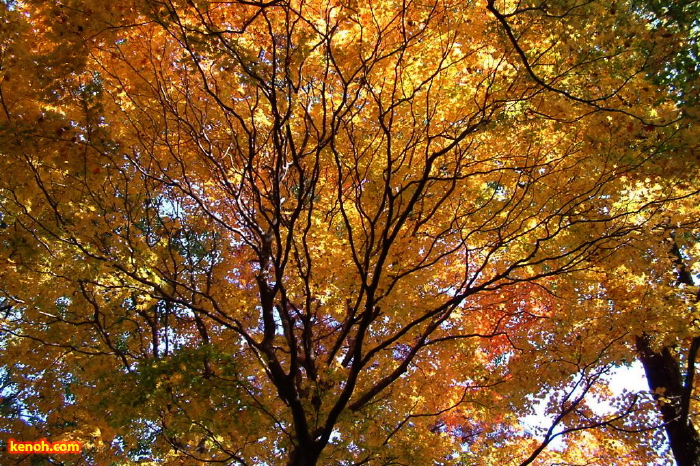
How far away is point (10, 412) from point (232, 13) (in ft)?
33.8

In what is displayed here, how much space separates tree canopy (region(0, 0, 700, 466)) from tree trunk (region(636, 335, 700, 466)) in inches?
10.1

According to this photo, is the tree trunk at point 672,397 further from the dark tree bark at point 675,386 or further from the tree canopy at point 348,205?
the tree canopy at point 348,205

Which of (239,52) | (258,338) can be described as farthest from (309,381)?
(239,52)

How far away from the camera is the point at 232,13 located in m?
4.74

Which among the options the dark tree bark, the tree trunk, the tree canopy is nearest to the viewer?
the tree canopy

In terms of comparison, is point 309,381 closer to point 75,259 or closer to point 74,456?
point 75,259

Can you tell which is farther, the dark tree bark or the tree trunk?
the tree trunk

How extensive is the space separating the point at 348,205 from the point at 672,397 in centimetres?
557

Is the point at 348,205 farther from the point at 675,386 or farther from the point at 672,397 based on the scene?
the point at 675,386

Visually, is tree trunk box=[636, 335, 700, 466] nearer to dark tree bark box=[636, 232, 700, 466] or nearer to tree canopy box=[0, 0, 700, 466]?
dark tree bark box=[636, 232, 700, 466]

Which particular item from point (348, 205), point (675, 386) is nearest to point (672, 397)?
point (675, 386)

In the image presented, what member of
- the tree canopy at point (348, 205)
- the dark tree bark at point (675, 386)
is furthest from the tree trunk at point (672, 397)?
the tree canopy at point (348, 205)

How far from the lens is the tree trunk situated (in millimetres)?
6672

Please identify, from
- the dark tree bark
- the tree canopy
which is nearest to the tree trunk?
the dark tree bark
